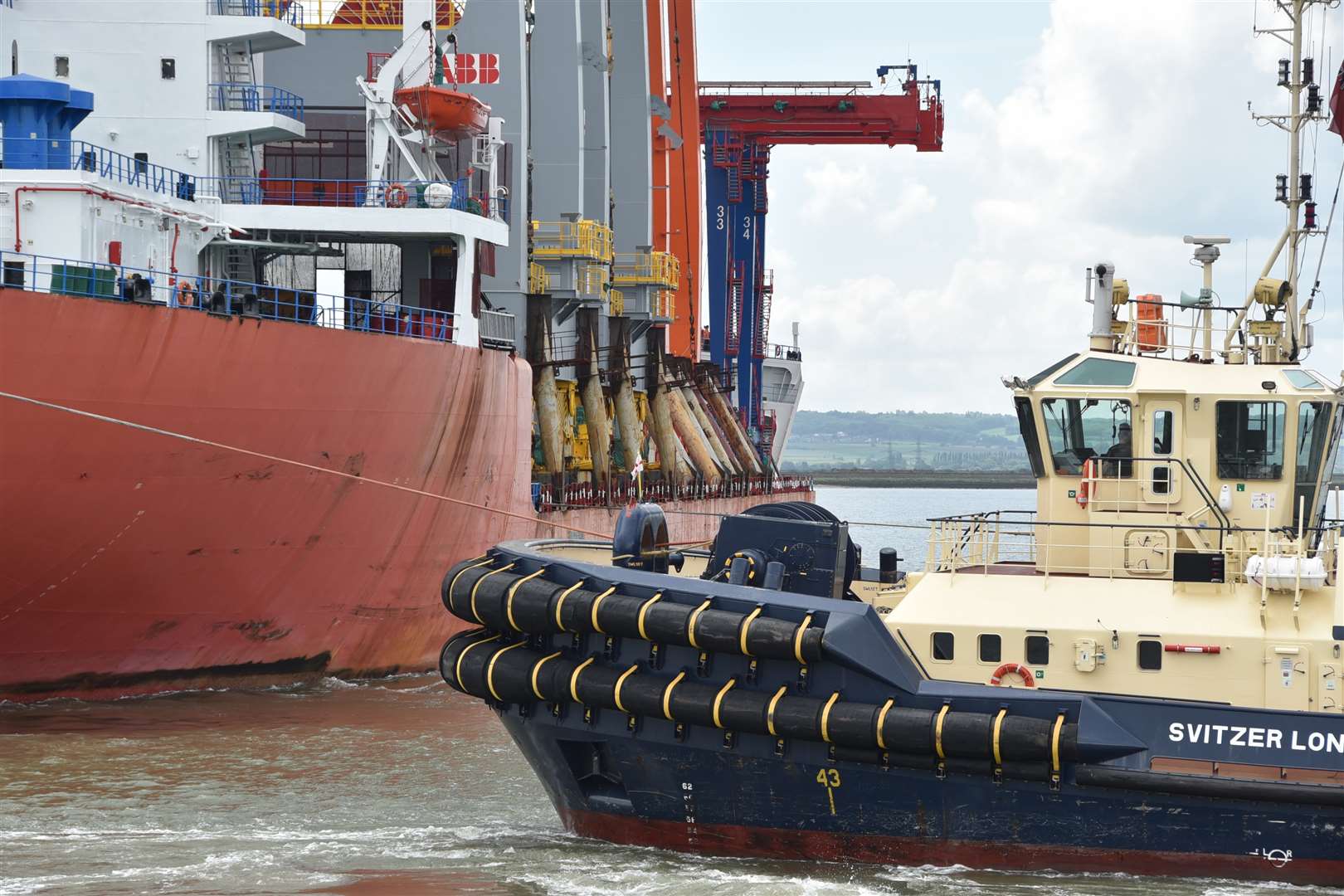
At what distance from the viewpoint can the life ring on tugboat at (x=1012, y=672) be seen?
10.4 meters

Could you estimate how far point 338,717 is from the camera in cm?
1602

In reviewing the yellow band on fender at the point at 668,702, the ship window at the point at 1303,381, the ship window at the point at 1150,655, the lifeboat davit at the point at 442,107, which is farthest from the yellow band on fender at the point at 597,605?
the lifeboat davit at the point at 442,107

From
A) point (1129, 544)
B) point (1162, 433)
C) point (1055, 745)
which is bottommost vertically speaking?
point (1055, 745)

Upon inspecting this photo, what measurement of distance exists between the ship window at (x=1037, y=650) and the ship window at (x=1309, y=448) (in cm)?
235

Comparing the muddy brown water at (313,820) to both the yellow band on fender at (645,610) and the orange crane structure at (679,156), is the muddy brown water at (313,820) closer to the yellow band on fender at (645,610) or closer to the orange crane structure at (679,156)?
the yellow band on fender at (645,610)

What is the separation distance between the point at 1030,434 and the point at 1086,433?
1.40 feet

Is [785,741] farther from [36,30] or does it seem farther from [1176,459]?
[36,30]

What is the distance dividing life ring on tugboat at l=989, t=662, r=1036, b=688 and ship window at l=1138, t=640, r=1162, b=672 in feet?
2.12

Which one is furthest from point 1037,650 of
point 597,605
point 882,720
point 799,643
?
point 597,605

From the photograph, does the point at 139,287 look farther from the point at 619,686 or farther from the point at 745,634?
the point at 745,634

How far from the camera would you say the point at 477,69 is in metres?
23.8

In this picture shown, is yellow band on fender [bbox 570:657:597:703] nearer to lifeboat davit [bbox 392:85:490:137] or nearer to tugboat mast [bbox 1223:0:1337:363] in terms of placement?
tugboat mast [bbox 1223:0:1337:363]

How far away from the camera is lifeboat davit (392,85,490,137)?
22031 millimetres

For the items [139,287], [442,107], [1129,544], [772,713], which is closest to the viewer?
[772,713]
